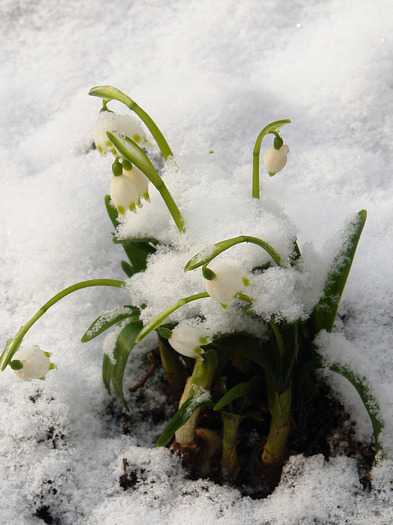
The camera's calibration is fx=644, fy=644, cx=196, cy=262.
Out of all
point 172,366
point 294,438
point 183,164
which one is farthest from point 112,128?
point 294,438

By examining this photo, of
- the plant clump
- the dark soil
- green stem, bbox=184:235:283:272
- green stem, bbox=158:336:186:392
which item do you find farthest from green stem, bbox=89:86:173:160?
Result: the dark soil

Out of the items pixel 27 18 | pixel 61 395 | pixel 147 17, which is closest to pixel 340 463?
pixel 61 395

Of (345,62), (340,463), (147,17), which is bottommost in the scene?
(340,463)

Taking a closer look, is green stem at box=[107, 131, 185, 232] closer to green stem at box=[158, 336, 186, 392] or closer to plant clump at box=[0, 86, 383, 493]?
plant clump at box=[0, 86, 383, 493]

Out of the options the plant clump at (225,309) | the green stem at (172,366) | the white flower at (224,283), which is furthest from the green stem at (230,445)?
the white flower at (224,283)

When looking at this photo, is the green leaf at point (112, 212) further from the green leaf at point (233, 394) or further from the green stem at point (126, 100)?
the green leaf at point (233, 394)

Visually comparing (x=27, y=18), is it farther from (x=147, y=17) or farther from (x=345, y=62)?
(x=345, y=62)
